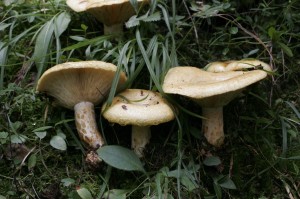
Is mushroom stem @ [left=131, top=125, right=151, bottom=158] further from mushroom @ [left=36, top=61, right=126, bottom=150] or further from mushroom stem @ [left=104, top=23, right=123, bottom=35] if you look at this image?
mushroom stem @ [left=104, top=23, right=123, bottom=35]

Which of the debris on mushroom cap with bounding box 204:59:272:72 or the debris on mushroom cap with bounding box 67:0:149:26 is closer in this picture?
the debris on mushroom cap with bounding box 204:59:272:72

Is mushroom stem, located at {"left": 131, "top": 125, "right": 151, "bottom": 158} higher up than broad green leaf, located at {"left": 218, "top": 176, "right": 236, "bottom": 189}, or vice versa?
mushroom stem, located at {"left": 131, "top": 125, "right": 151, "bottom": 158}

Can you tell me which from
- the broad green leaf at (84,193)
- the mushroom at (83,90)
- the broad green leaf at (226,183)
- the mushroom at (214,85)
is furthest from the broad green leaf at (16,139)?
the broad green leaf at (226,183)

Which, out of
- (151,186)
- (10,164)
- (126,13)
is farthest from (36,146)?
(126,13)

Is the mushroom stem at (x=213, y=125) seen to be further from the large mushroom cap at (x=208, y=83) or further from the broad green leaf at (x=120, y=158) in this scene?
the broad green leaf at (x=120, y=158)

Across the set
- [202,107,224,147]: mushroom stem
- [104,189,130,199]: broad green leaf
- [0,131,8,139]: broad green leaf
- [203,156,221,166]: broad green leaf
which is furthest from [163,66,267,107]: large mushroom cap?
[0,131,8,139]: broad green leaf

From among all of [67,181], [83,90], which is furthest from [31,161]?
[83,90]
